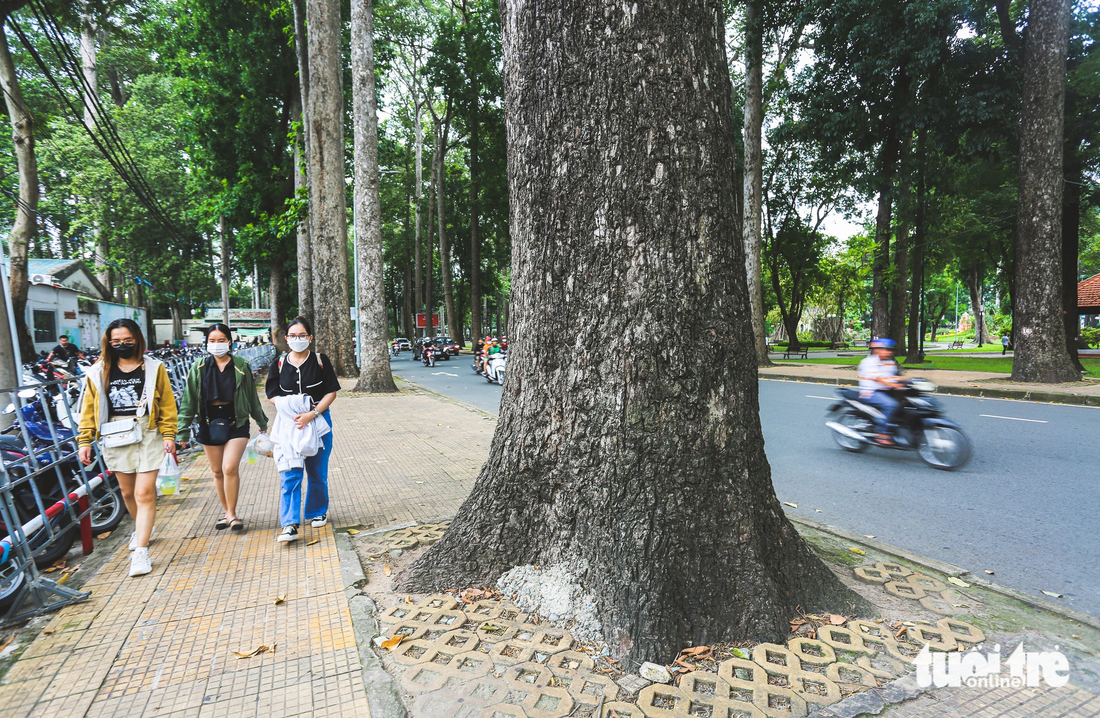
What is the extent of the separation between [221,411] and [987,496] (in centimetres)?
679

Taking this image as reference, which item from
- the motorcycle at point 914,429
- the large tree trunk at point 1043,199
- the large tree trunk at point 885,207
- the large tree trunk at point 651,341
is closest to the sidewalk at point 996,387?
the large tree trunk at point 1043,199

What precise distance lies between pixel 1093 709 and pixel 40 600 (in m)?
5.33

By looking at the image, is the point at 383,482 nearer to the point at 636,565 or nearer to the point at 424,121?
the point at 636,565

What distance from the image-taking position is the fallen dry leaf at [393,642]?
2963mm

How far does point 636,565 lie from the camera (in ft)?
9.41

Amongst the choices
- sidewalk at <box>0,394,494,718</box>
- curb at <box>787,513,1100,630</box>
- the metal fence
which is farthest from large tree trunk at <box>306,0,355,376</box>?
curb at <box>787,513,1100,630</box>

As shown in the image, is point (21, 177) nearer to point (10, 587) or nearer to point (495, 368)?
point (495, 368)

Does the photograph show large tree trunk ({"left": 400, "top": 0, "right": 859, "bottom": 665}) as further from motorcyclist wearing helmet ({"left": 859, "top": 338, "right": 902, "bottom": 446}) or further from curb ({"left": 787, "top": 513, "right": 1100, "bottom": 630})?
motorcyclist wearing helmet ({"left": 859, "top": 338, "right": 902, "bottom": 446})

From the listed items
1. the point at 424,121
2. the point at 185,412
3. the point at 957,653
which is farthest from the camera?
the point at 424,121

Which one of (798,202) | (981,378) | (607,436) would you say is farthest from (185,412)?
(798,202)

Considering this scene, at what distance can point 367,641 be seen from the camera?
3.03 m

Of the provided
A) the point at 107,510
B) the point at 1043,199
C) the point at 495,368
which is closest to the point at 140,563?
the point at 107,510

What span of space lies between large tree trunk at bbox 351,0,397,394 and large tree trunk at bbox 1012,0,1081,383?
1473 centimetres

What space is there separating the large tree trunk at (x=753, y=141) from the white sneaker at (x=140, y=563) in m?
17.5
